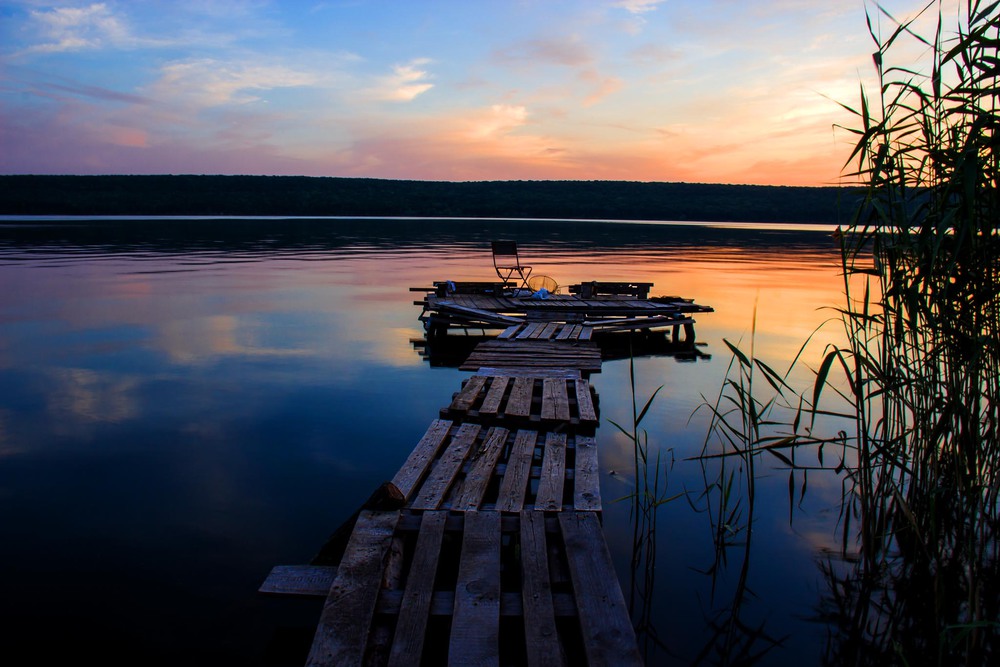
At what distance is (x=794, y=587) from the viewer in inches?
173

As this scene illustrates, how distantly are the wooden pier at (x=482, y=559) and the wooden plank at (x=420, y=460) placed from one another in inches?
0.5

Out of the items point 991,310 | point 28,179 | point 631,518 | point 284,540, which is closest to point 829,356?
point 991,310

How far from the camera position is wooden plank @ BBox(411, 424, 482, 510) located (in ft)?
14.1

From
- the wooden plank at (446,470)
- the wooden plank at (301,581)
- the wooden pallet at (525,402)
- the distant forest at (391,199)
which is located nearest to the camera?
the wooden plank at (301,581)

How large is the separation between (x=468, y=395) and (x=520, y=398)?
0.50 m

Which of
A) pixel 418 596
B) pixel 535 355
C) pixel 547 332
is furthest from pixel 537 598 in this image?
pixel 547 332

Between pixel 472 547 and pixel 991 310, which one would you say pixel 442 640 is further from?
pixel 991 310

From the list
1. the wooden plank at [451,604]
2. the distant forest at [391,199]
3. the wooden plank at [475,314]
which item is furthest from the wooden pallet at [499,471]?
the distant forest at [391,199]

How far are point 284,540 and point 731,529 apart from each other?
124 inches

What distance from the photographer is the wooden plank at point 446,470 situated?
14.1ft

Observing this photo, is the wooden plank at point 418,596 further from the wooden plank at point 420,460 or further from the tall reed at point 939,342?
the tall reed at point 939,342

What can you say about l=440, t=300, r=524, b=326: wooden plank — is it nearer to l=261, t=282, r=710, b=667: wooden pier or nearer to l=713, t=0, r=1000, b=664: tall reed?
l=261, t=282, r=710, b=667: wooden pier

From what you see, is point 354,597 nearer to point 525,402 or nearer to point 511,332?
point 525,402

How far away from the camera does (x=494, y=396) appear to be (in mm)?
6695
